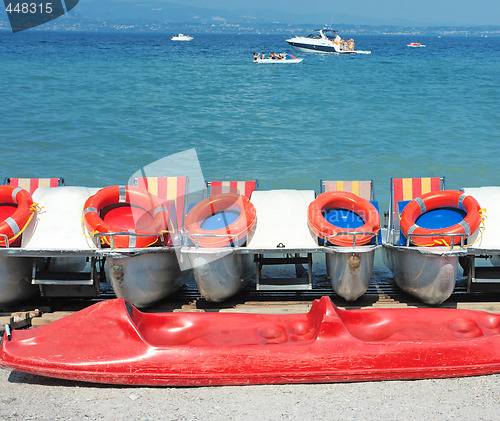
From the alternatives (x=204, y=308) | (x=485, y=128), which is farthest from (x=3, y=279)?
(x=485, y=128)

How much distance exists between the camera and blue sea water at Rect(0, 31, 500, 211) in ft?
43.9

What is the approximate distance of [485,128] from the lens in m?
17.7

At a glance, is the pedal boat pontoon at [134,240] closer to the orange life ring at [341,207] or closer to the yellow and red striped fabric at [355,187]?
the orange life ring at [341,207]

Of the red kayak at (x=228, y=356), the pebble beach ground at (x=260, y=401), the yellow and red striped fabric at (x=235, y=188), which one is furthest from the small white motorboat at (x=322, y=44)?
the pebble beach ground at (x=260, y=401)

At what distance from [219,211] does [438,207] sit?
2.14 metres

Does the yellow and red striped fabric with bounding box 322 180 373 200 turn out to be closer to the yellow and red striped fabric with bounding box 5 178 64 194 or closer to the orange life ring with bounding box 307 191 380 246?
the orange life ring with bounding box 307 191 380 246

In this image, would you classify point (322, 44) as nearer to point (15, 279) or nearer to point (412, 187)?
point (412, 187)

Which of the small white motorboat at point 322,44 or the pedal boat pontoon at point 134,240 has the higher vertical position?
the small white motorboat at point 322,44

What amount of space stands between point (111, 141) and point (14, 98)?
7.99m

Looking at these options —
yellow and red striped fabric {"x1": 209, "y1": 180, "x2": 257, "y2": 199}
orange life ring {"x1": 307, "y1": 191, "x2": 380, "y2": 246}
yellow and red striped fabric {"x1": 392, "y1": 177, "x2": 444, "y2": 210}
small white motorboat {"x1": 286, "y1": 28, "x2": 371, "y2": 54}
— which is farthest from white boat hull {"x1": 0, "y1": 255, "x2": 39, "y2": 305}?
small white motorboat {"x1": 286, "y1": 28, "x2": 371, "y2": 54}

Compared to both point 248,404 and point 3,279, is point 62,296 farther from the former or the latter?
point 248,404

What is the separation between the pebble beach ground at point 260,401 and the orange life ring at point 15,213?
149 cm

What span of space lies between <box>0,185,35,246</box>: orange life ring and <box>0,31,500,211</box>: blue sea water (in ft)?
19.6

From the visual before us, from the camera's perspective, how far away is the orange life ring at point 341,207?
5688 millimetres
